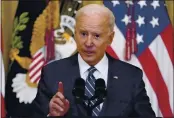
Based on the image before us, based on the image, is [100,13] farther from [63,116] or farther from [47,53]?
[47,53]

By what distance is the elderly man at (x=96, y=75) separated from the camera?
1.38 metres

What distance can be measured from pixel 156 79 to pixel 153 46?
0.66 ft

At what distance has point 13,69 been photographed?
2684mm

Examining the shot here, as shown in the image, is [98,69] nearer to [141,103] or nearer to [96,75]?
[96,75]

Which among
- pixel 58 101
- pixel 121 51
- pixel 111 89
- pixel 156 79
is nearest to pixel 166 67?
pixel 156 79

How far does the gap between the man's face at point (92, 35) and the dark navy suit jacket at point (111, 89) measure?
0.09 metres

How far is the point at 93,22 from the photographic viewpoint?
1.38m

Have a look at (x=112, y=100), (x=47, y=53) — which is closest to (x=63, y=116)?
(x=112, y=100)

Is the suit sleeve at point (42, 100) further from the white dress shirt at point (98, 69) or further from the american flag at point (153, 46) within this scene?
the american flag at point (153, 46)

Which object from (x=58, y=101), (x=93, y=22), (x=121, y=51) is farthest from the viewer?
(x=121, y=51)

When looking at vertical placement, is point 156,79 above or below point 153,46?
below

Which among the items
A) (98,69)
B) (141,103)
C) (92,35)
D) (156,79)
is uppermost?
(92,35)

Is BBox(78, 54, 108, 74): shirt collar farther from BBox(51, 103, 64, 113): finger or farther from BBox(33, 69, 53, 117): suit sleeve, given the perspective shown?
BBox(51, 103, 64, 113): finger

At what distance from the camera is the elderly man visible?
138 cm
